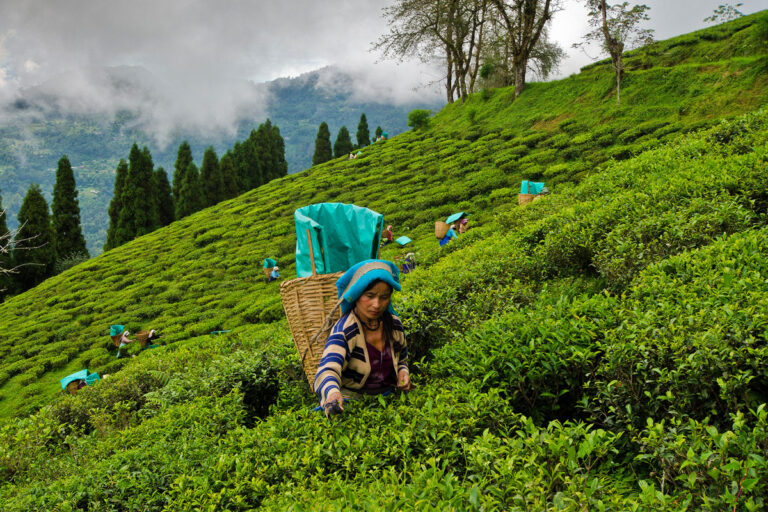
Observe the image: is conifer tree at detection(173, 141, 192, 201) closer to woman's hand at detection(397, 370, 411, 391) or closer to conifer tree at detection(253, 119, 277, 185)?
conifer tree at detection(253, 119, 277, 185)

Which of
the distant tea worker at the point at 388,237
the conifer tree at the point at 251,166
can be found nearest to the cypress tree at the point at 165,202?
the conifer tree at the point at 251,166

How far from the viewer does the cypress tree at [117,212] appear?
29.2 metres

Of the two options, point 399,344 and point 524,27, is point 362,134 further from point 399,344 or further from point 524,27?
point 399,344

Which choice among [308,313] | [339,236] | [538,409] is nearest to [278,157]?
[339,236]

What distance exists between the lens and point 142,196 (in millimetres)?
29984

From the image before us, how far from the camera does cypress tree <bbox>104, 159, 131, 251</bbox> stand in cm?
2920

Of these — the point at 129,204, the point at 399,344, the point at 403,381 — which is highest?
the point at 129,204

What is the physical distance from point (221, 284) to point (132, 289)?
4128 millimetres

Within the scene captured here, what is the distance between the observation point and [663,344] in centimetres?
240

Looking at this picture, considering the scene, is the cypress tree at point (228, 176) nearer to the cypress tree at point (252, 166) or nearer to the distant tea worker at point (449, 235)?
the cypress tree at point (252, 166)

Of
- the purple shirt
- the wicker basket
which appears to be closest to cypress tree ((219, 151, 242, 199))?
the wicker basket

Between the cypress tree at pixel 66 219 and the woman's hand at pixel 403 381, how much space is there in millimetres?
32071

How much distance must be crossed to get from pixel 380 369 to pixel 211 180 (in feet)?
117

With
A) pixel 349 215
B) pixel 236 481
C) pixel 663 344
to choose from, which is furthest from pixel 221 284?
pixel 663 344
